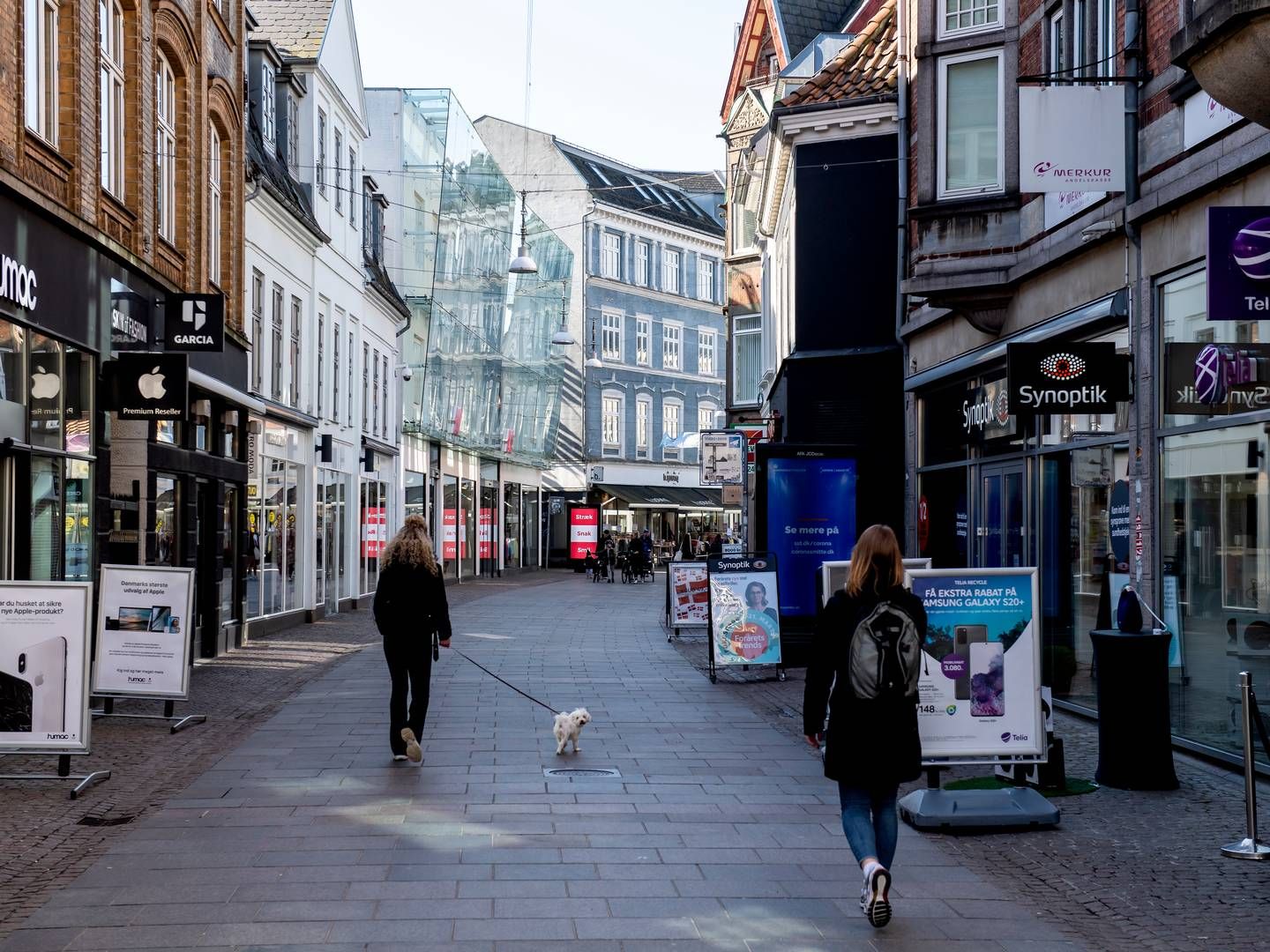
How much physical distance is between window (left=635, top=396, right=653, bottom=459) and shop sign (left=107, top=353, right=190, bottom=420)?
57.7 meters

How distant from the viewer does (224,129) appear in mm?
23000

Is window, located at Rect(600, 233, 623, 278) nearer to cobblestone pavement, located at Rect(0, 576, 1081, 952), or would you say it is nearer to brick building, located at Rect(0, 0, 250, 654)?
brick building, located at Rect(0, 0, 250, 654)

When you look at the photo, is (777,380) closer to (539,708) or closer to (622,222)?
(539,708)

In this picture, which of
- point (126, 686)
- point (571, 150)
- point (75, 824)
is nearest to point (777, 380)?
point (126, 686)

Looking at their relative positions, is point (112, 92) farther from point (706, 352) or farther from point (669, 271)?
point (706, 352)

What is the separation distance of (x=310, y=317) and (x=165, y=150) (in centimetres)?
1009

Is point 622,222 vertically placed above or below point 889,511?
above

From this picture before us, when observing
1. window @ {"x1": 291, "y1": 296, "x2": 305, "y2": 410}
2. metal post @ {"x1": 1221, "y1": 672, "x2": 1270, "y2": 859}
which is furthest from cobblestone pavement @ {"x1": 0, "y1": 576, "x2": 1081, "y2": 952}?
window @ {"x1": 291, "y1": 296, "x2": 305, "y2": 410}

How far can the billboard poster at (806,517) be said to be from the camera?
64.7 ft

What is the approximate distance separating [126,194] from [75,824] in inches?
414

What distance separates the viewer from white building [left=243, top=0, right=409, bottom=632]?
84.7 ft

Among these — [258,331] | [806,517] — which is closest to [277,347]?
[258,331]

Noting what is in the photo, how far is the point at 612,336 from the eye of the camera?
7194 cm

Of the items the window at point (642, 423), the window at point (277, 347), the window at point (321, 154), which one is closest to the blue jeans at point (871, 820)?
the window at point (277, 347)
